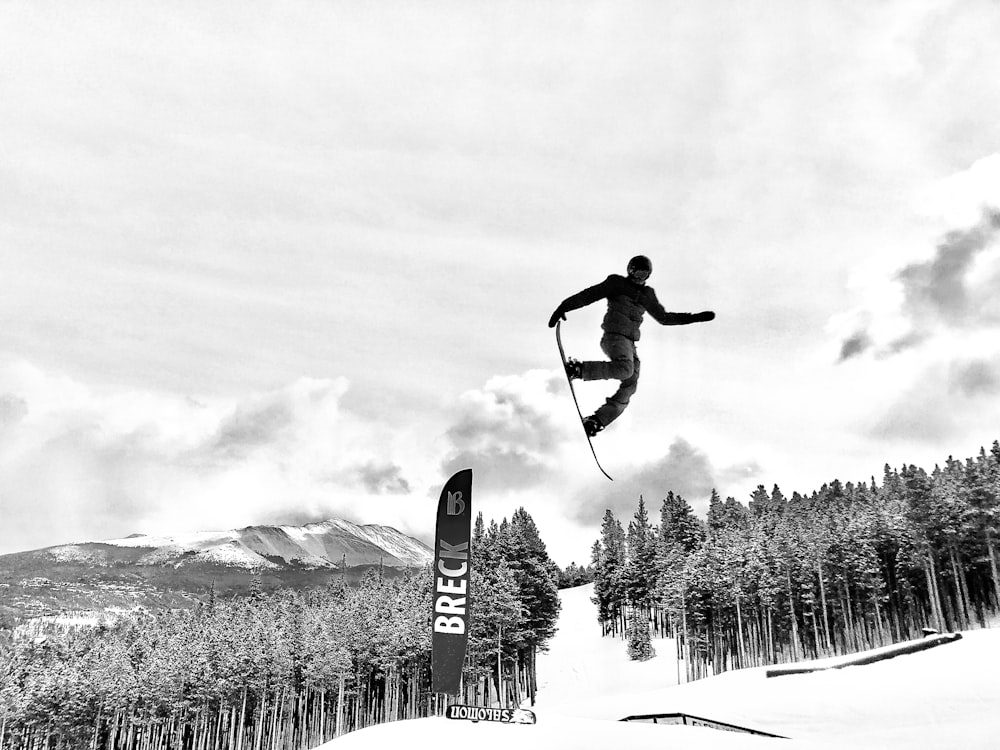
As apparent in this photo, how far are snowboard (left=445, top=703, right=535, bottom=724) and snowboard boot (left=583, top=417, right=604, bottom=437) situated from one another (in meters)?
13.8

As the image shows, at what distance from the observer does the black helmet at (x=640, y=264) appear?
28.5 feet

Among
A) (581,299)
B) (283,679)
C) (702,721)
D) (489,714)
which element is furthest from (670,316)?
(283,679)

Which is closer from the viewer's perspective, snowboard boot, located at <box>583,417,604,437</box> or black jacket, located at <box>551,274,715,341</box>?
black jacket, located at <box>551,274,715,341</box>

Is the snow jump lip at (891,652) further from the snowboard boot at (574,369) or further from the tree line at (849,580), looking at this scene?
the snowboard boot at (574,369)

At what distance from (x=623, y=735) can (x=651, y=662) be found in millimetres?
79248

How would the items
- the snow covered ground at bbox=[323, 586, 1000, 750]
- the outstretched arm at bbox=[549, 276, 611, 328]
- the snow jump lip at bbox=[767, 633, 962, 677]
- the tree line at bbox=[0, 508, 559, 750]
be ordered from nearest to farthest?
the outstretched arm at bbox=[549, 276, 611, 328], the snow covered ground at bbox=[323, 586, 1000, 750], the snow jump lip at bbox=[767, 633, 962, 677], the tree line at bbox=[0, 508, 559, 750]

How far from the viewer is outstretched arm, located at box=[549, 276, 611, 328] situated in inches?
340

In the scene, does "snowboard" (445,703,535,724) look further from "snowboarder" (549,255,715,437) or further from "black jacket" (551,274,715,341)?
"black jacket" (551,274,715,341)

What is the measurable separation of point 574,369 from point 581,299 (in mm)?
1271

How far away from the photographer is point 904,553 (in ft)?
220

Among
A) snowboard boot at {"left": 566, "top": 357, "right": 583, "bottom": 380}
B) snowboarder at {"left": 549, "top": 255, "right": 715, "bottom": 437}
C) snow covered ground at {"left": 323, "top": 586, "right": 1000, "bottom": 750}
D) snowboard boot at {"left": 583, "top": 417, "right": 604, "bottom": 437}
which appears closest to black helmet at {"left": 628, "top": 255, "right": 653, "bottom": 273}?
snowboarder at {"left": 549, "top": 255, "right": 715, "bottom": 437}

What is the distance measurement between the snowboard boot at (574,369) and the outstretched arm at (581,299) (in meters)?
1.06

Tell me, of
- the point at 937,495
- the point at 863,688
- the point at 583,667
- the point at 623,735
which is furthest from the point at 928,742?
the point at 583,667

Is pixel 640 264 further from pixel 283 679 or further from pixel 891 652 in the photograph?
pixel 283 679
